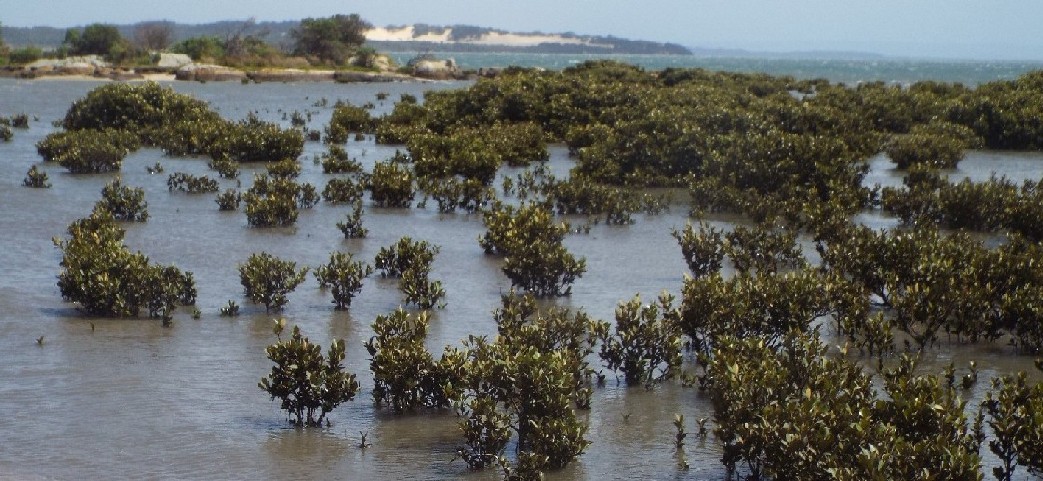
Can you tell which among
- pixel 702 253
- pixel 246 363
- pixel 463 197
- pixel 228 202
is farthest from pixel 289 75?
pixel 246 363

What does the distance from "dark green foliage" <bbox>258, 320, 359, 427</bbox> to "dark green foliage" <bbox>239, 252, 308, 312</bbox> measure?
3358mm

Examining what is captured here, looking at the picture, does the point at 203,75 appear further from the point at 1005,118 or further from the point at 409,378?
the point at 409,378

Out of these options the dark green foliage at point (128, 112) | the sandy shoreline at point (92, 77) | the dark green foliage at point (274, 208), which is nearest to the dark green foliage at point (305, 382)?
the dark green foliage at point (274, 208)

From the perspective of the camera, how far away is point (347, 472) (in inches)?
266

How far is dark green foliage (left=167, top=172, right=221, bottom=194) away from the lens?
19.6 metres

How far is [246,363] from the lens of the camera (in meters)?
9.10

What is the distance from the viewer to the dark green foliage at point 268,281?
10.9m

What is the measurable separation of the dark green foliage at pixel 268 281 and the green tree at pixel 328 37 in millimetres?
80186

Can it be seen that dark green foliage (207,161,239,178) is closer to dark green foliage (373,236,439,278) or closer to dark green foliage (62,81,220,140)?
dark green foliage (62,81,220,140)

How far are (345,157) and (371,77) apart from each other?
5450 cm

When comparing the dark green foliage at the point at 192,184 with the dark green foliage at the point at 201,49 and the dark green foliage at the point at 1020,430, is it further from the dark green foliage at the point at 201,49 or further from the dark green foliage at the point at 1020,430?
the dark green foliage at the point at 201,49

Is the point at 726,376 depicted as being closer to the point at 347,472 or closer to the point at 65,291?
the point at 347,472

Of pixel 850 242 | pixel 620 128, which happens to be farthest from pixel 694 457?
pixel 620 128

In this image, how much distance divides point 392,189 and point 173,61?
61623 millimetres
